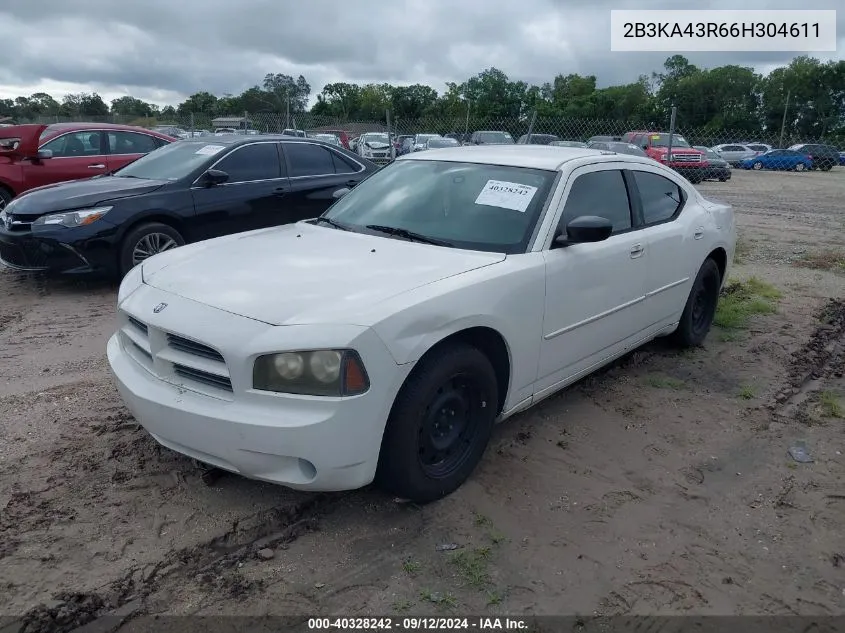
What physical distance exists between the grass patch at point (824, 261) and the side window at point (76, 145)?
9.79 metres

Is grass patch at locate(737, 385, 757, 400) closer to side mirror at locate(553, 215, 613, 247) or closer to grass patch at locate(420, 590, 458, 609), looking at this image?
side mirror at locate(553, 215, 613, 247)

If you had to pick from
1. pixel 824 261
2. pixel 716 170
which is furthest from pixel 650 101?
pixel 824 261

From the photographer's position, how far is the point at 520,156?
4.18 metres

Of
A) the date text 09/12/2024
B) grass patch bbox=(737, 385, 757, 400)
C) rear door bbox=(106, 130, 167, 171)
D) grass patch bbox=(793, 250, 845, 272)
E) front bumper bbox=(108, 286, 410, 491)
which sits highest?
rear door bbox=(106, 130, 167, 171)

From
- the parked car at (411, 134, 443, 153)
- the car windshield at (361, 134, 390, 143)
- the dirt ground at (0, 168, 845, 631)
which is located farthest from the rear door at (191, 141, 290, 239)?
the car windshield at (361, 134, 390, 143)

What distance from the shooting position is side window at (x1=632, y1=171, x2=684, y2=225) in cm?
459

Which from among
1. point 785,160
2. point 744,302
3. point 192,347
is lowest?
point 744,302

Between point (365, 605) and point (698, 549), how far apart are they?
1451 mm

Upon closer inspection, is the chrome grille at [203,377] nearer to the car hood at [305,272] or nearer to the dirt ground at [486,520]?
the car hood at [305,272]

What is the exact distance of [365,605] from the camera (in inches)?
99.9

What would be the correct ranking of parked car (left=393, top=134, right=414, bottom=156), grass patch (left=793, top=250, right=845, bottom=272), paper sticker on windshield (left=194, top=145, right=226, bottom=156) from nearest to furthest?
paper sticker on windshield (left=194, top=145, right=226, bottom=156) → grass patch (left=793, top=250, right=845, bottom=272) → parked car (left=393, top=134, right=414, bottom=156)

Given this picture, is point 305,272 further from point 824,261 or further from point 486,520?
point 824,261

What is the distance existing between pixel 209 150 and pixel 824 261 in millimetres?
7809

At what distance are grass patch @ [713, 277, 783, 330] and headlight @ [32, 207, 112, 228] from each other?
5.85 m
